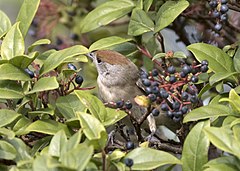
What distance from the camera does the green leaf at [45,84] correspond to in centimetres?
267

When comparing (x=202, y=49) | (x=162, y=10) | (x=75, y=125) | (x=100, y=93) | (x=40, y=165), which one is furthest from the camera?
(x=100, y=93)

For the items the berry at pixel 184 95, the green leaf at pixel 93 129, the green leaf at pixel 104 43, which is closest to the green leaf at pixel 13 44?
the green leaf at pixel 104 43

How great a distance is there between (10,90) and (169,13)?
3.26 feet

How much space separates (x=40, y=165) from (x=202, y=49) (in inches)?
51.1

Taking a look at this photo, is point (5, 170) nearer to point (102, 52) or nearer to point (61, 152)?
point (61, 152)

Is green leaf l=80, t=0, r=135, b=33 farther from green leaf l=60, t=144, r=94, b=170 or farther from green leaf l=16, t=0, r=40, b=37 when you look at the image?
green leaf l=60, t=144, r=94, b=170

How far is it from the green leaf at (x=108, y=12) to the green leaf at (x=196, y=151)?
1231 millimetres

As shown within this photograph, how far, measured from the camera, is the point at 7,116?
263 cm

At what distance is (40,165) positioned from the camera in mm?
2059

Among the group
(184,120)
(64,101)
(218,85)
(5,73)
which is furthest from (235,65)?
(5,73)

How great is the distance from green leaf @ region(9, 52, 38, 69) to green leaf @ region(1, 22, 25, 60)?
0.08 m

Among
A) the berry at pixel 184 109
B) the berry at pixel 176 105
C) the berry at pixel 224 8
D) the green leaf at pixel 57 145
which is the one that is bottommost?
the berry at pixel 184 109

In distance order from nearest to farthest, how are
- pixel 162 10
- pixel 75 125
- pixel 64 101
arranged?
1. pixel 75 125
2. pixel 64 101
3. pixel 162 10

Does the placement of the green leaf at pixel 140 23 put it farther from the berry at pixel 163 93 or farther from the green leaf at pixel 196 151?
the green leaf at pixel 196 151
